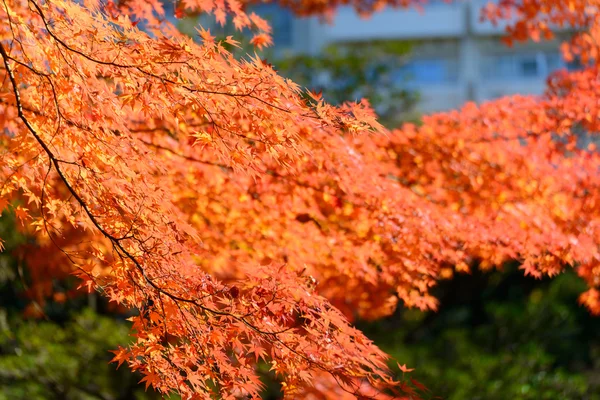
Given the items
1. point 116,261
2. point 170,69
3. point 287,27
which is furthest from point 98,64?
point 287,27

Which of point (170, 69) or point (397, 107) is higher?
point (397, 107)

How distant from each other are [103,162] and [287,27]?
70.0 ft

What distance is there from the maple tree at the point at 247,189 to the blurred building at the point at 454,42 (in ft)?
52.0

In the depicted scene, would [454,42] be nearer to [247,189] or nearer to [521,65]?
[521,65]

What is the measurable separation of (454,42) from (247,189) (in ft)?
67.6

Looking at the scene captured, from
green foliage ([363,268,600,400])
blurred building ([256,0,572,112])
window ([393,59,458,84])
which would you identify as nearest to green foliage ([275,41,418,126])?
green foliage ([363,268,600,400])

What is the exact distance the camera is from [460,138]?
614 centimetres

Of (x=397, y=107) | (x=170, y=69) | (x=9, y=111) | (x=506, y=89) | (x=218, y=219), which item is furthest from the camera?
(x=506, y=89)

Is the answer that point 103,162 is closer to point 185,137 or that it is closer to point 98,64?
point 98,64

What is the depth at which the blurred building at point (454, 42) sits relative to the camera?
77.7 ft

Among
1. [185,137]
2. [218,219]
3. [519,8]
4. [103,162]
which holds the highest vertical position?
[519,8]

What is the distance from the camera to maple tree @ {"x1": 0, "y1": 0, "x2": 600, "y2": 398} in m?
3.35

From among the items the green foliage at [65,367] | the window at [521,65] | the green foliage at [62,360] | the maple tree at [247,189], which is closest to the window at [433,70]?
the window at [521,65]

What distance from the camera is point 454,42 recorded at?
79.9 feet
